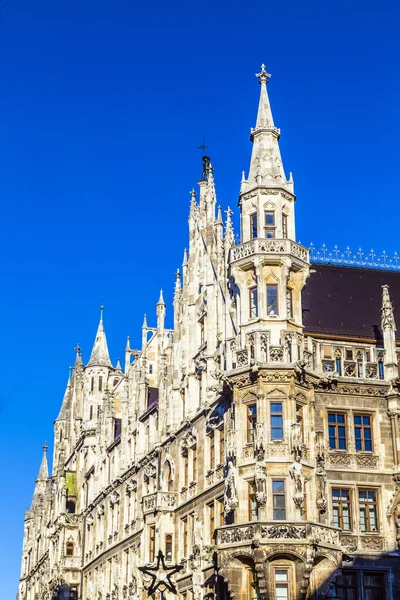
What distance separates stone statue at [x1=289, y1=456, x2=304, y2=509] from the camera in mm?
46875

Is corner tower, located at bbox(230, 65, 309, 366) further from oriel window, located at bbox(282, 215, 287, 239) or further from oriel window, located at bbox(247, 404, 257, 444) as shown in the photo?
oriel window, located at bbox(247, 404, 257, 444)

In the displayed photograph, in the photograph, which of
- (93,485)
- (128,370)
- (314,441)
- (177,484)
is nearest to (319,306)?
(314,441)

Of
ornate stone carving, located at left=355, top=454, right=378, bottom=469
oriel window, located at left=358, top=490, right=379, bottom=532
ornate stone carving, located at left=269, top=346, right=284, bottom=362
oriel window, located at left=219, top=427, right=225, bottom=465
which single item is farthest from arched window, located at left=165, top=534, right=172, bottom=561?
ornate stone carving, located at left=269, top=346, right=284, bottom=362

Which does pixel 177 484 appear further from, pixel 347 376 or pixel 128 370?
pixel 128 370

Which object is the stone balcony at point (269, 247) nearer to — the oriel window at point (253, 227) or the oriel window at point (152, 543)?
the oriel window at point (253, 227)

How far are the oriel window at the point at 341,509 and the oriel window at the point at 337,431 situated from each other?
2.25 meters

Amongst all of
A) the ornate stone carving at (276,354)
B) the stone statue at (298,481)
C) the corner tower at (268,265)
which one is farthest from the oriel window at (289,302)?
the stone statue at (298,481)

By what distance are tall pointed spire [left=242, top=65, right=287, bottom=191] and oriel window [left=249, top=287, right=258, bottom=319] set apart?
581 centimetres

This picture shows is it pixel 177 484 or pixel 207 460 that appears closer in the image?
pixel 207 460

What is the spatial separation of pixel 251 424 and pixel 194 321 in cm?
1271

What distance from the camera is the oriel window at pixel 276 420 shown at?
48.8 m

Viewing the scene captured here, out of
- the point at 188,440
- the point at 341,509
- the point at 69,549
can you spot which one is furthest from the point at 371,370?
the point at 69,549

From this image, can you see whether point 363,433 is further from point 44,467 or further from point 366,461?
point 44,467

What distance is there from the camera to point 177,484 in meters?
60.2
